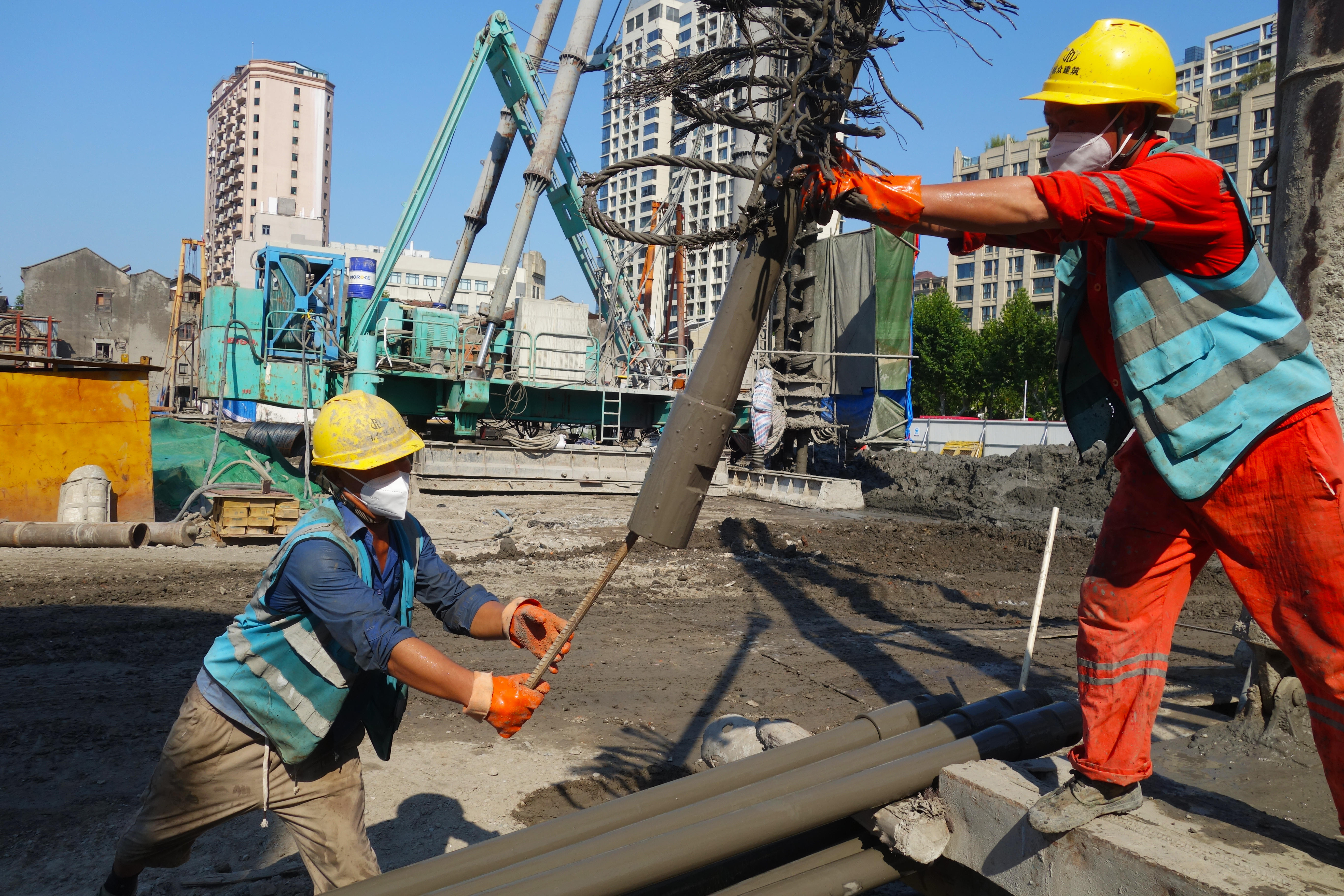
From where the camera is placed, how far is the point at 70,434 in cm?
1022

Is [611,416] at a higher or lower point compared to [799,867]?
higher

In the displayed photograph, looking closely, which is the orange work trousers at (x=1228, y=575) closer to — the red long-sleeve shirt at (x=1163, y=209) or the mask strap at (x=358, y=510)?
the red long-sleeve shirt at (x=1163, y=209)

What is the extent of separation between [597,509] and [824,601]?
6019 mm

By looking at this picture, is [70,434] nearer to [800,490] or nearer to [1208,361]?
[800,490]

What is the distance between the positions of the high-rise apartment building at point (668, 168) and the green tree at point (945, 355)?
14487 mm

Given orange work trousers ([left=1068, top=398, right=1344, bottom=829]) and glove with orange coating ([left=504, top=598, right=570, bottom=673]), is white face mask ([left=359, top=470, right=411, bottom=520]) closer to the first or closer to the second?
glove with orange coating ([left=504, top=598, right=570, bottom=673])

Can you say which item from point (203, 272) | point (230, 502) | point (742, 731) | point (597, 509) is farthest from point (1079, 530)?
point (203, 272)

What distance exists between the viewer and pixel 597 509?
46.8ft

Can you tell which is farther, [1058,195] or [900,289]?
[900,289]

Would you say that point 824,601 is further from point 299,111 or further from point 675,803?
point 299,111

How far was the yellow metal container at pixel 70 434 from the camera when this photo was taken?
997 cm

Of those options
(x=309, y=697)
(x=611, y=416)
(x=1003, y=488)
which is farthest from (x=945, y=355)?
(x=309, y=697)

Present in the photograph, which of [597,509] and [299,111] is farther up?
[299,111]

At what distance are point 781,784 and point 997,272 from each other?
88572 millimetres
